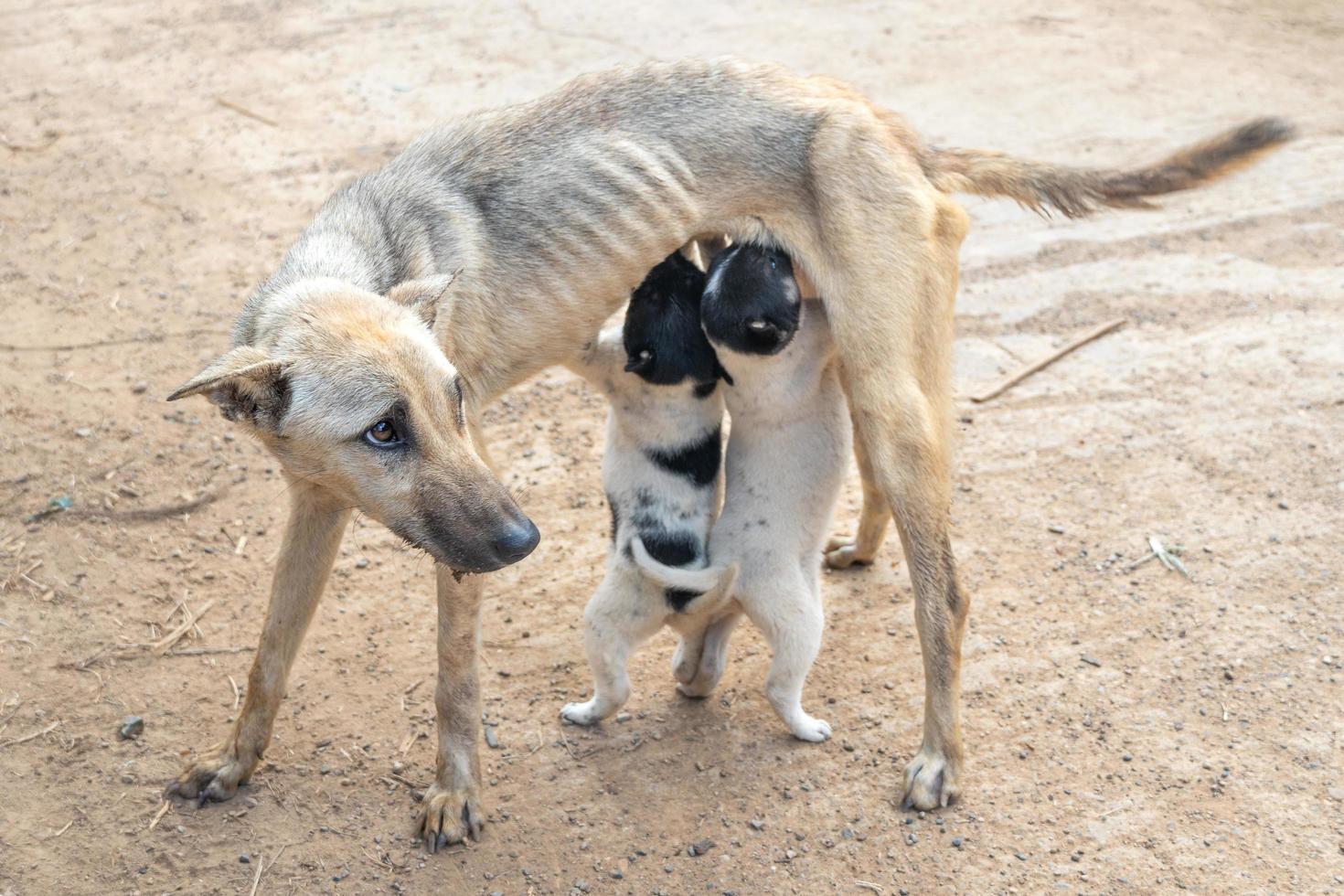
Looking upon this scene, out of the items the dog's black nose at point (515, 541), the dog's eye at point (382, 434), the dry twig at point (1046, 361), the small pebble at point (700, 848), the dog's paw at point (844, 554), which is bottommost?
the dog's paw at point (844, 554)

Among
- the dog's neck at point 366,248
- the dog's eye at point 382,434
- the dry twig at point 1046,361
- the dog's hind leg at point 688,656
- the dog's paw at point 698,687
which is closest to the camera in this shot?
the dog's eye at point 382,434

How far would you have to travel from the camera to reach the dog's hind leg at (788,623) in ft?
13.1

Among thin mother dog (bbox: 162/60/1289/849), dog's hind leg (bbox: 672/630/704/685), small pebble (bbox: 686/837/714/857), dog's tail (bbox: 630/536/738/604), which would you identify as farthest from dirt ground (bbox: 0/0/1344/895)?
dog's tail (bbox: 630/536/738/604)

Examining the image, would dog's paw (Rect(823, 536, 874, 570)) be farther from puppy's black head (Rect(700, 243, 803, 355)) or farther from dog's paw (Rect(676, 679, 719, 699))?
puppy's black head (Rect(700, 243, 803, 355))

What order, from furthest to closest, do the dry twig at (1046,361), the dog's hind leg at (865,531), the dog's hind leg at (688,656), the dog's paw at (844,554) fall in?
the dry twig at (1046,361), the dog's paw at (844,554), the dog's hind leg at (865,531), the dog's hind leg at (688,656)

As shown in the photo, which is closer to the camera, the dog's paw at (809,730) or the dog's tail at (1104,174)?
the dog's paw at (809,730)

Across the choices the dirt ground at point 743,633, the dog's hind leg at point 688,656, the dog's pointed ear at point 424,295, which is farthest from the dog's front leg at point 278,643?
the dog's hind leg at point 688,656

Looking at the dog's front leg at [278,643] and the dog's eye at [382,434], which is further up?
the dog's eye at [382,434]

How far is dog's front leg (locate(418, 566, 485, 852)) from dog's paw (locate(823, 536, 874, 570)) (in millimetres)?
1745

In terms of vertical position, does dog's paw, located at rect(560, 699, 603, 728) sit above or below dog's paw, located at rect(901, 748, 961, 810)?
below

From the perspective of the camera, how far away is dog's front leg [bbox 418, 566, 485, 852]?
154 inches

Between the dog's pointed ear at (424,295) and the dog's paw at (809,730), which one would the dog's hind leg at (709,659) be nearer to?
the dog's paw at (809,730)

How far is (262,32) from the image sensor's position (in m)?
9.89

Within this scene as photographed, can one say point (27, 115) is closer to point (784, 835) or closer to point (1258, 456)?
Result: point (784, 835)
